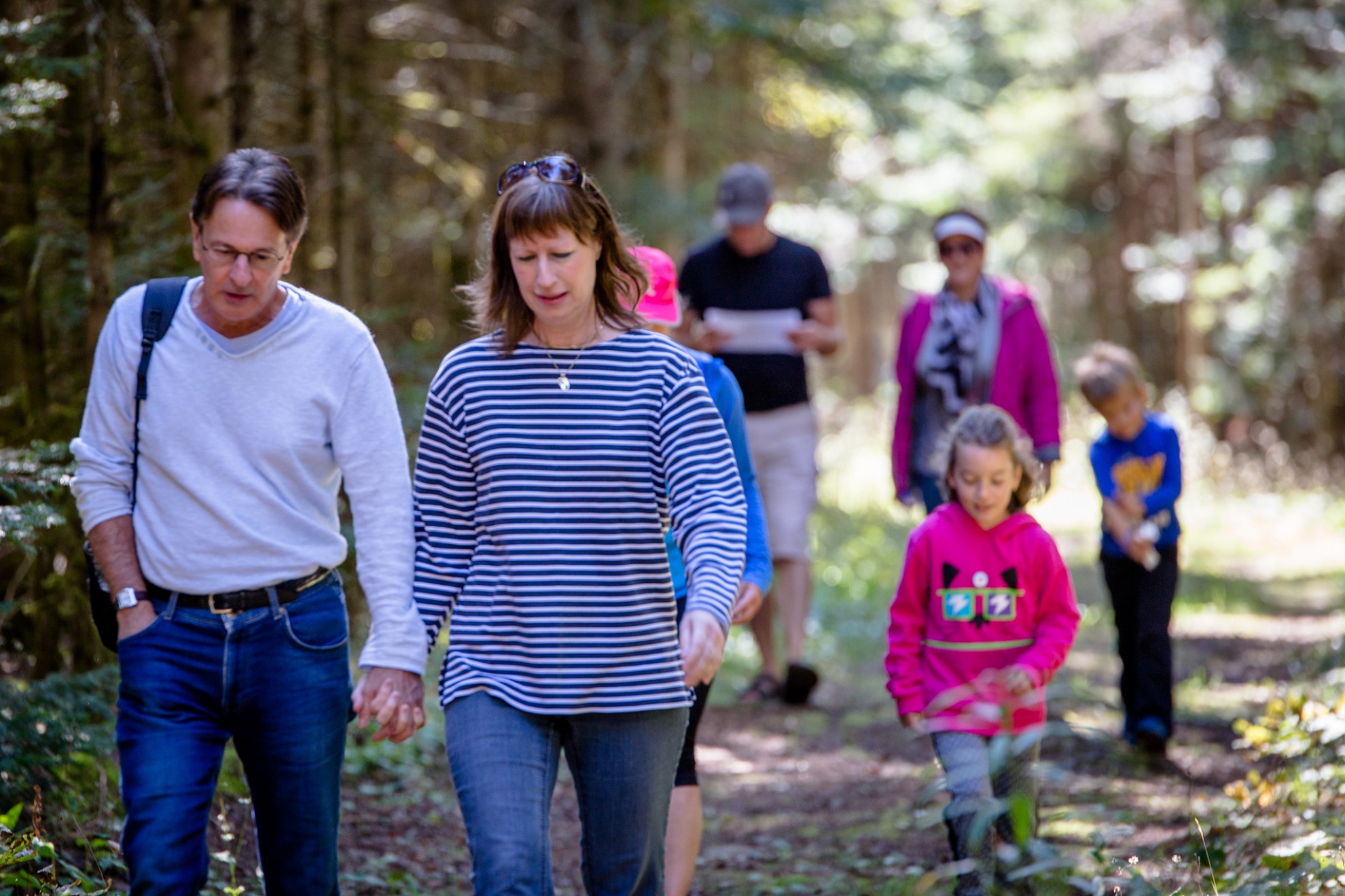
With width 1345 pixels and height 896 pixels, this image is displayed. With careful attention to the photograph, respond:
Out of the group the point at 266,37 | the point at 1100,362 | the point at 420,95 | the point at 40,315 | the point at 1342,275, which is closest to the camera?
the point at 40,315

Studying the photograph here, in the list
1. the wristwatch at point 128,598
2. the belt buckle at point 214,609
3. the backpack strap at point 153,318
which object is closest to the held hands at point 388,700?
the belt buckle at point 214,609

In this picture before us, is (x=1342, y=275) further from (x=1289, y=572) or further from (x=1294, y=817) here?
(x=1294, y=817)

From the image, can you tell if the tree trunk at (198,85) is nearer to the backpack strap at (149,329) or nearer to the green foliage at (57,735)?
the green foliage at (57,735)

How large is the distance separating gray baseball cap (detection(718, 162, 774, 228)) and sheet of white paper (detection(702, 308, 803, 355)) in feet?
1.62

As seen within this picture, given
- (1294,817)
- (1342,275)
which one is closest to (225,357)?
(1294,817)

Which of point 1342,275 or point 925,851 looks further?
point 1342,275

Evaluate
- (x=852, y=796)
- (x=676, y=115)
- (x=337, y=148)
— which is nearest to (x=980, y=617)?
(x=852, y=796)

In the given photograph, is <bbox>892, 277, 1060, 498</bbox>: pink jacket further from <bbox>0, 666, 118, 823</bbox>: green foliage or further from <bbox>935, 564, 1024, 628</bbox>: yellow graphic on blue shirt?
<bbox>0, 666, 118, 823</bbox>: green foliage

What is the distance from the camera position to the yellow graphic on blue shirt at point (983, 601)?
477cm

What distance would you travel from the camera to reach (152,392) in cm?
347

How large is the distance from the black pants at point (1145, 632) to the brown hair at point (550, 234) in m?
4.19

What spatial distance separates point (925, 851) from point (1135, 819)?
828 millimetres

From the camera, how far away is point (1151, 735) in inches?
268

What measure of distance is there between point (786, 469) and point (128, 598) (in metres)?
5.02
